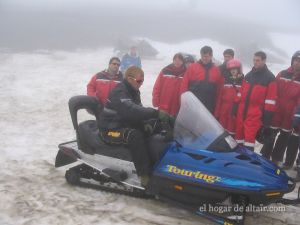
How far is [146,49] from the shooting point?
27203mm

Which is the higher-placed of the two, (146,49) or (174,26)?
(174,26)

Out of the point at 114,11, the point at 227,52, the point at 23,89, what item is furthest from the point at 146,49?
the point at 114,11

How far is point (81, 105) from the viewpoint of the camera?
5750 mm

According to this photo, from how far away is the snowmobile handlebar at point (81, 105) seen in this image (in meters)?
5.70

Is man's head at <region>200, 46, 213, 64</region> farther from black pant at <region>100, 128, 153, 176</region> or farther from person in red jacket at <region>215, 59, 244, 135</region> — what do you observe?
black pant at <region>100, 128, 153, 176</region>

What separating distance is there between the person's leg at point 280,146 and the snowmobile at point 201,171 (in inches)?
90.0

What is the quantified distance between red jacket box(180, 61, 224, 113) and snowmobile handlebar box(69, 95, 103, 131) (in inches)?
67.9

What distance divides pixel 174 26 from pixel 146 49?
19.8 metres

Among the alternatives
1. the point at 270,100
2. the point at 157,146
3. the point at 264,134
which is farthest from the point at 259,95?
the point at 157,146

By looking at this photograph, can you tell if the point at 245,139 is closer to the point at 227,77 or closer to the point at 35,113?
the point at 227,77

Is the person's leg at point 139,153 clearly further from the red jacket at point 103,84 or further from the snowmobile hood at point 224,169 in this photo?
the red jacket at point 103,84

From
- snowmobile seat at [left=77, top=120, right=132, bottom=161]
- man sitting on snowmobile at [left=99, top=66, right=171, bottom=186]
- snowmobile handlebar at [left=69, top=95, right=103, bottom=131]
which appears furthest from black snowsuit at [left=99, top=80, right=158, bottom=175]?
snowmobile handlebar at [left=69, top=95, right=103, bottom=131]

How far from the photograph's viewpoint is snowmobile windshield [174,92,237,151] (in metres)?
4.71

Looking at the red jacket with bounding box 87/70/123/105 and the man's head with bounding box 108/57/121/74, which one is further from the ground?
the man's head with bounding box 108/57/121/74
